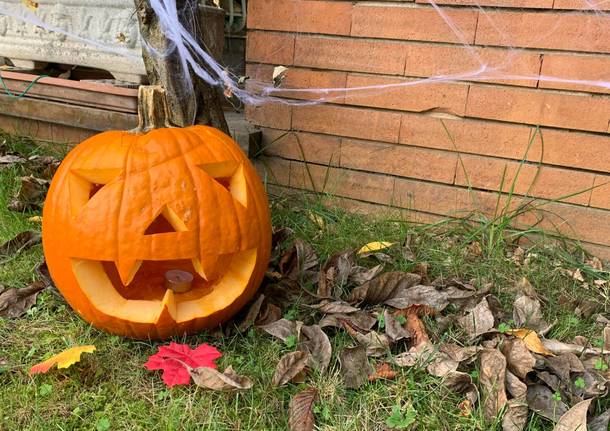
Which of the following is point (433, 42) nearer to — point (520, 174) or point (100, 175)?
point (520, 174)

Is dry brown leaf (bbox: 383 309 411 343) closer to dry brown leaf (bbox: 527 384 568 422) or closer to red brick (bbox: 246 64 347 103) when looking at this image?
dry brown leaf (bbox: 527 384 568 422)

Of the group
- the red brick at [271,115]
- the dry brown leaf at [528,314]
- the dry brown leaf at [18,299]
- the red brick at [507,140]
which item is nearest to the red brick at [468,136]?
the red brick at [507,140]

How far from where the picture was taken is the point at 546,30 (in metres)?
1.98

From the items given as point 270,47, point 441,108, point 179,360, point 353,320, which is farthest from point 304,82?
point 179,360

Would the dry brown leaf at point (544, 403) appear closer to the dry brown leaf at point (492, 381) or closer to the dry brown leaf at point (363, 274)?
the dry brown leaf at point (492, 381)

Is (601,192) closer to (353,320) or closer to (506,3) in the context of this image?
(506,3)

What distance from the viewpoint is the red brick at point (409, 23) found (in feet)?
6.84

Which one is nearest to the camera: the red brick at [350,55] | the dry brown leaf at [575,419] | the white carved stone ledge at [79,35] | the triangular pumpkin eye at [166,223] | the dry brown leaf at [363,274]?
the dry brown leaf at [575,419]

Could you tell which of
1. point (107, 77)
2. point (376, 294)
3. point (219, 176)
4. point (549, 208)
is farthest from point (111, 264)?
point (107, 77)

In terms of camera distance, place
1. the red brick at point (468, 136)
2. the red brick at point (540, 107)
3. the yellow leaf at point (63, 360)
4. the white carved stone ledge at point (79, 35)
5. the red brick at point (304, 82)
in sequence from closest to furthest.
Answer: the yellow leaf at point (63, 360) < the red brick at point (540, 107) < the red brick at point (468, 136) < the red brick at point (304, 82) < the white carved stone ledge at point (79, 35)

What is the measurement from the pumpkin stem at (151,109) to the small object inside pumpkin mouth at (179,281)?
17.6 inches

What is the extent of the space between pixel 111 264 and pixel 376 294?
0.83 m

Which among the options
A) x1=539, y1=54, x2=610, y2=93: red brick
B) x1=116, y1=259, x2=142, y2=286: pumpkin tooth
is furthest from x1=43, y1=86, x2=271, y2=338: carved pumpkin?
x1=539, y1=54, x2=610, y2=93: red brick

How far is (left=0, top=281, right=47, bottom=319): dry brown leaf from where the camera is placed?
173 centimetres
